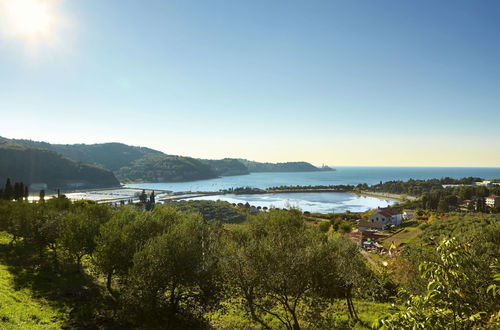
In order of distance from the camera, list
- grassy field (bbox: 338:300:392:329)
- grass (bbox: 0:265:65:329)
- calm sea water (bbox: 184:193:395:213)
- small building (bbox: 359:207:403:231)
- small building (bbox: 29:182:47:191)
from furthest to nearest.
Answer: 1. small building (bbox: 29:182:47:191)
2. calm sea water (bbox: 184:193:395:213)
3. small building (bbox: 359:207:403:231)
4. grassy field (bbox: 338:300:392:329)
5. grass (bbox: 0:265:65:329)

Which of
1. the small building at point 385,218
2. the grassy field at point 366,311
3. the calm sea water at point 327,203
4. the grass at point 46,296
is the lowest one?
the calm sea water at point 327,203

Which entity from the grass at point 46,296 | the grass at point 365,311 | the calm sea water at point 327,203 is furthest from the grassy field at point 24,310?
the calm sea water at point 327,203

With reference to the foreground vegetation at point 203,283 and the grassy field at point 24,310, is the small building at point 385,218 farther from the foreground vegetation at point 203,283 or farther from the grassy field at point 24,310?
the grassy field at point 24,310

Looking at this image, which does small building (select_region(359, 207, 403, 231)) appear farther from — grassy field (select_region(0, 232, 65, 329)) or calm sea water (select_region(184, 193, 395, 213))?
grassy field (select_region(0, 232, 65, 329))

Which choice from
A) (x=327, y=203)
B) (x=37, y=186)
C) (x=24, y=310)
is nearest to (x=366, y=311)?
(x=24, y=310)

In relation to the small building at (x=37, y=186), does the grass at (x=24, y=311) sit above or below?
above

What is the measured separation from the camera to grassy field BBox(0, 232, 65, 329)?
589 inches

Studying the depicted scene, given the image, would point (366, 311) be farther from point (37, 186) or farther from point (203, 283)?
point (37, 186)

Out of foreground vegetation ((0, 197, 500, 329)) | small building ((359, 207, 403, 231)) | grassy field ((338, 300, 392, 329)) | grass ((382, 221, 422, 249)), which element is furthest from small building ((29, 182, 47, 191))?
grassy field ((338, 300, 392, 329))

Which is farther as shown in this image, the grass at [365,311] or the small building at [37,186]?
the small building at [37,186]

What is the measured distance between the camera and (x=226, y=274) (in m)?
18.6

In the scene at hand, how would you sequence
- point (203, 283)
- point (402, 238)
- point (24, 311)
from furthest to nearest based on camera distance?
point (402, 238)
point (203, 283)
point (24, 311)

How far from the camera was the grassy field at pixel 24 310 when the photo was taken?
15.0m

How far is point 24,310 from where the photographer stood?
1700 cm
